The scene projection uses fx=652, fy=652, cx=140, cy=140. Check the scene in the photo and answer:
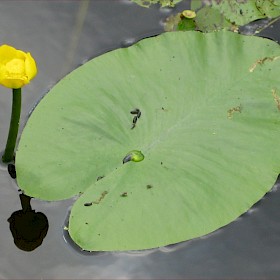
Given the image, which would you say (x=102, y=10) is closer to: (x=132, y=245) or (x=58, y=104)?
(x=58, y=104)

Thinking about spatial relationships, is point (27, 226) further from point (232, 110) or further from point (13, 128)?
point (232, 110)

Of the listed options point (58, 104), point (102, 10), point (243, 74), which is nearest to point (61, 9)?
point (102, 10)

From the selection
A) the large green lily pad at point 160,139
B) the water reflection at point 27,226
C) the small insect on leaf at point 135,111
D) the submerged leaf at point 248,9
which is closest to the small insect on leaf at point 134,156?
the large green lily pad at point 160,139

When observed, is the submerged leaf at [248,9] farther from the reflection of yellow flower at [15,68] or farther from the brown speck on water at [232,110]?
the reflection of yellow flower at [15,68]

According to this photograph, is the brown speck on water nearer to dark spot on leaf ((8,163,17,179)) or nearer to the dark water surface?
the dark water surface

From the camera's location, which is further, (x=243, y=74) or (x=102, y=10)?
(x=102, y=10)

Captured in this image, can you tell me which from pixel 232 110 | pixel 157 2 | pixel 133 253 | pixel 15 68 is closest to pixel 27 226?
pixel 133 253
